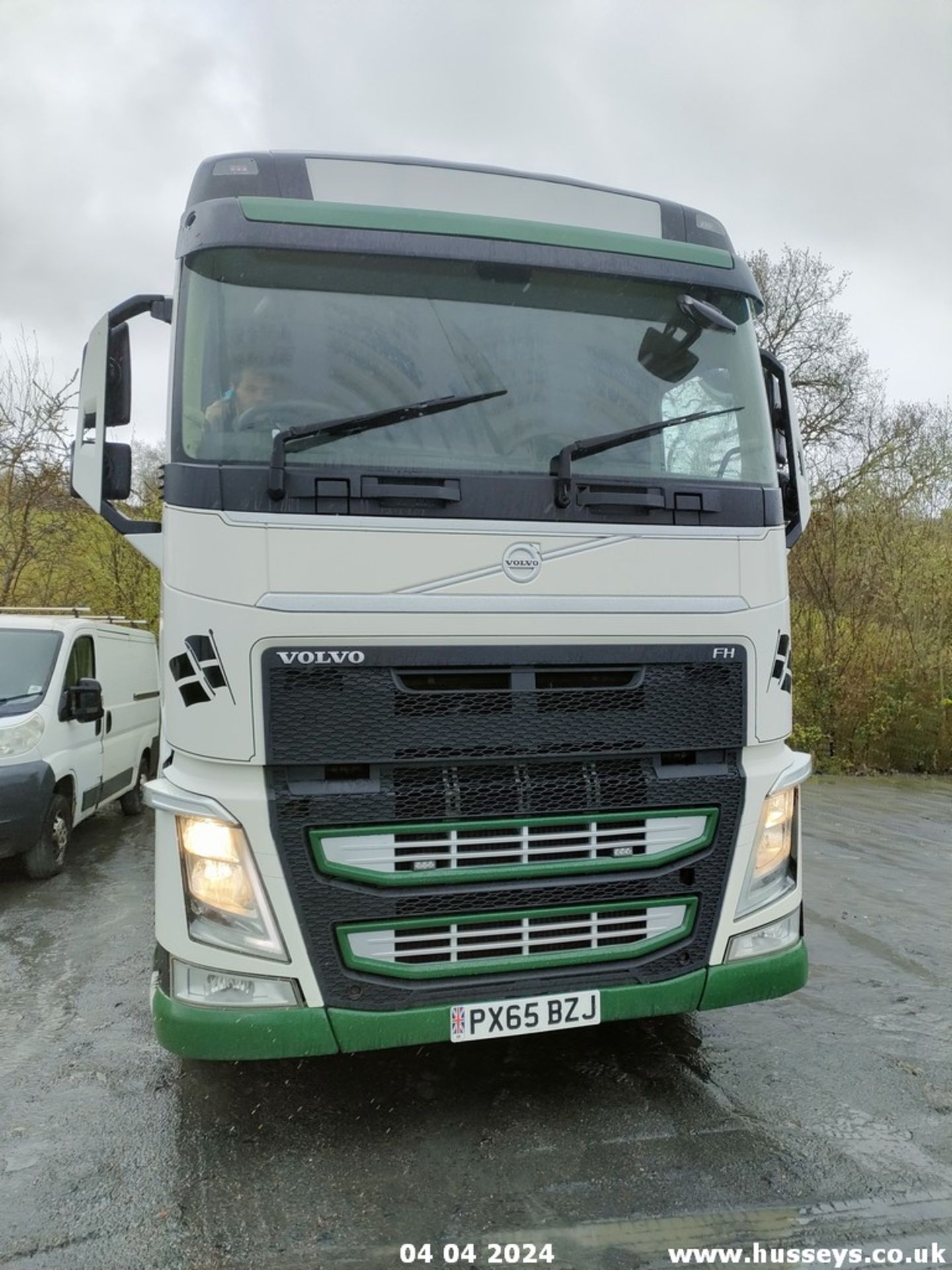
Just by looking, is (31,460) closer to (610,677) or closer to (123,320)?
(123,320)

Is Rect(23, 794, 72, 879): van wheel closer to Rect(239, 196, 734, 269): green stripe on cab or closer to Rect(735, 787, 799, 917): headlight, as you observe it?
Rect(239, 196, 734, 269): green stripe on cab

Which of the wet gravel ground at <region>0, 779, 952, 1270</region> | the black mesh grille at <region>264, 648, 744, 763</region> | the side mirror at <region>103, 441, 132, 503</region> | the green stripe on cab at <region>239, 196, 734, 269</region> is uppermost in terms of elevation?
the green stripe on cab at <region>239, 196, 734, 269</region>

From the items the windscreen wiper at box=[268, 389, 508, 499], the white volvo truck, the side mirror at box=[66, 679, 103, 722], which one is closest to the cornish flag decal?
the white volvo truck

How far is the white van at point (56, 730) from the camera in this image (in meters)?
6.75

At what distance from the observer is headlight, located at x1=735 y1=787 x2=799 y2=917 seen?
11.8 ft

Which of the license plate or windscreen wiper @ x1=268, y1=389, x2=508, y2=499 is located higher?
windscreen wiper @ x1=268, y1=389, x2=508, y2=499

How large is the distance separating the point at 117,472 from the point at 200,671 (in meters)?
1.10

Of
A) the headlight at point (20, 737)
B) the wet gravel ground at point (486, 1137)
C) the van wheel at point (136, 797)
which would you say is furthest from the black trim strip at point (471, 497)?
the van wheel at point (136, 797)

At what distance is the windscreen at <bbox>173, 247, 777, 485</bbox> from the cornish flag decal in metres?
0.63

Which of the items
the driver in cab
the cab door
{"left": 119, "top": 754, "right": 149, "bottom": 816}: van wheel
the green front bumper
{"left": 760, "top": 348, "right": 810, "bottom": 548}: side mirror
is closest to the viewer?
the green front bumper

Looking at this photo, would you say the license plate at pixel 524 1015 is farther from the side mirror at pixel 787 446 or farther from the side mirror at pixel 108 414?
the side mirror at pixel 787 446

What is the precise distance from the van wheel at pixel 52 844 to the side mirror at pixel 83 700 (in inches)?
23.9

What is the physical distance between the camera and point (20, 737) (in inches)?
268

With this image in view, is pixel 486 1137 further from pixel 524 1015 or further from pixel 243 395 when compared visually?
pixel 243 395
